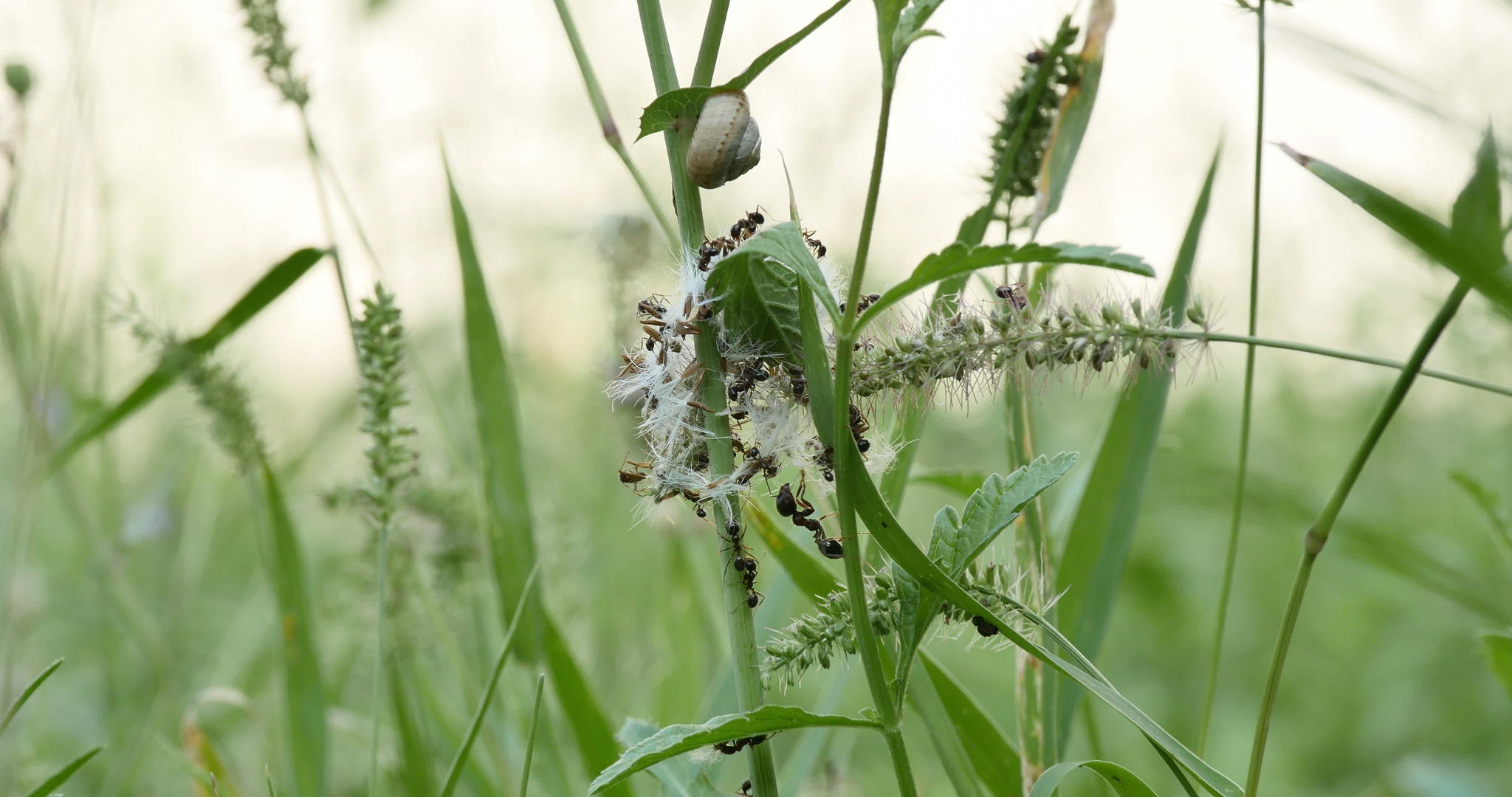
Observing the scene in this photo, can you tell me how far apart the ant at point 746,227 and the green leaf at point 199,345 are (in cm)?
72

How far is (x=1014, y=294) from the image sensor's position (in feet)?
2.70

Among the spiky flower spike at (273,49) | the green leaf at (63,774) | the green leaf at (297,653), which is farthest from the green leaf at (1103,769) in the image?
the spiky flower spike at (273,49)

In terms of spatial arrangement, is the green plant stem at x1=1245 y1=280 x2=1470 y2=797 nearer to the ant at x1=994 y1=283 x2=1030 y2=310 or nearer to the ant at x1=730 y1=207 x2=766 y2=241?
the ant at x1=994 y1=283 x2=1030 y2=310

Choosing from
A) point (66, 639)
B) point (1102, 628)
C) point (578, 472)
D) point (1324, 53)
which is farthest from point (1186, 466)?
point (66, 639)

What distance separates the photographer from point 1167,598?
298 centimetres

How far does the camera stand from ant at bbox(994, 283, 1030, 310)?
811 mm

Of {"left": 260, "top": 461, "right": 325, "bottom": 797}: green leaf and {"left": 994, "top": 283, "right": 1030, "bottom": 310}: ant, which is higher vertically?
{"left": 994, "top": 283, "right": 1030, "bottom": 310}: ant

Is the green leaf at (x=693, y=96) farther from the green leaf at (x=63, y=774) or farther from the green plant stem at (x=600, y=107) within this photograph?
the green leaf at (x=63, y=774)

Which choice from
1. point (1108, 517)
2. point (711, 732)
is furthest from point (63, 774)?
point (1108, 517)

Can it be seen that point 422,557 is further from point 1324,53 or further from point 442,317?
point 442,317

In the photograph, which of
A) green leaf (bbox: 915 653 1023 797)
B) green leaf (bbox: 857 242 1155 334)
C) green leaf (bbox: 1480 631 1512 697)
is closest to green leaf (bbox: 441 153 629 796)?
green leaf (bbox: 915 653 1023 797)

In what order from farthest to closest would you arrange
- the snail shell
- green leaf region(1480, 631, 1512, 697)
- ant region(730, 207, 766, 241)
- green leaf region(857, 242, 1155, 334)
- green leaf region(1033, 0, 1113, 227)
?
1. green leaf region(1033, 0, 1113, 227)
2. green leaf region(1480, 631, 1512, 697)
3. ant region(730, 207, 766, 241)
4. the snail shell
5. green leaf region(857, 242, 1155, 334)

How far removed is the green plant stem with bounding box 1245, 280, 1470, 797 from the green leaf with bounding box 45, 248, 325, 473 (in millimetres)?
1167

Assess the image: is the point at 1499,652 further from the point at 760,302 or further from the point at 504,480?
the point at 504,480
